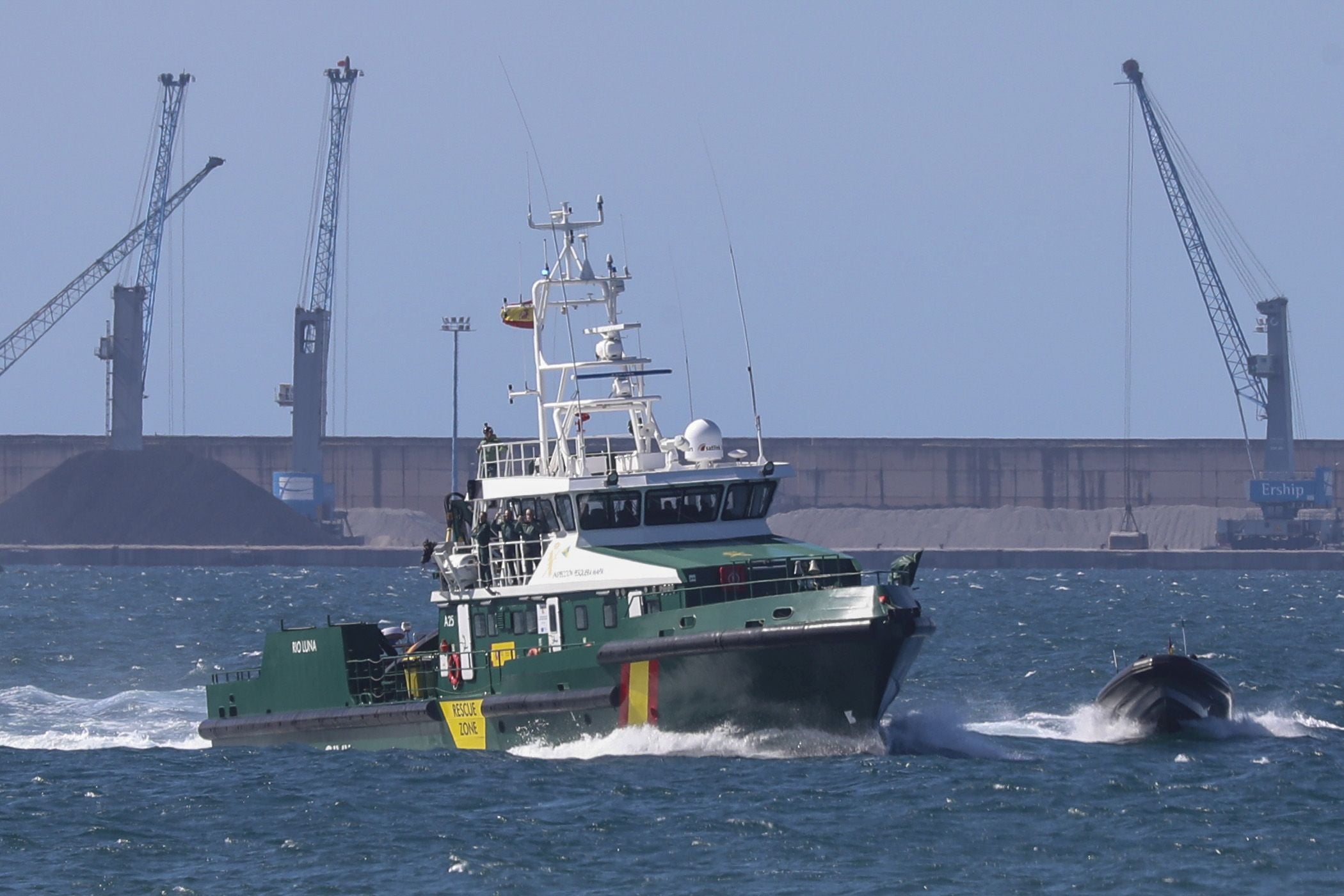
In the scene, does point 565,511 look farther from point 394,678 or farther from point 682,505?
point 394,678

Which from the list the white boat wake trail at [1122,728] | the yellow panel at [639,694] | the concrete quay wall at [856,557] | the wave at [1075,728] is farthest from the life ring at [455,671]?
the concrete quay wall at [856,557]

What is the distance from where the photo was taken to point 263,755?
3188cm

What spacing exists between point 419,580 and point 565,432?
7780 centimetres

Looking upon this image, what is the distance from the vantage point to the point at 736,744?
93.3ft

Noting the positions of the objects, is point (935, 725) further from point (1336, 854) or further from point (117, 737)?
point (117, 737)

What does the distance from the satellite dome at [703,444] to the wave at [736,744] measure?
4403mm

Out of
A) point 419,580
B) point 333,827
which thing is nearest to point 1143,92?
point 419,580

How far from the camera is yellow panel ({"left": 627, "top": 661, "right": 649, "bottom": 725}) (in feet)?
93.6

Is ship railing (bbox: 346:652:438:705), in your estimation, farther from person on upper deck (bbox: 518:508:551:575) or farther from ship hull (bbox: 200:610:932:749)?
person on upper deck (bbox: 518:508:551:575)

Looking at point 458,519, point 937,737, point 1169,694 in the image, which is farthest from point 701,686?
point 1169,694

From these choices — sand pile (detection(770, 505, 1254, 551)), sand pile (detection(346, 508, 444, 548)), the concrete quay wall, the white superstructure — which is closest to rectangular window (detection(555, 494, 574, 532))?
the white superstructure

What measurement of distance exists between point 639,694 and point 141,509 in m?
113

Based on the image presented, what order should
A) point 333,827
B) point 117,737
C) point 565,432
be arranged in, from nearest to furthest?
point 333,827
point 565,432
point 117,737

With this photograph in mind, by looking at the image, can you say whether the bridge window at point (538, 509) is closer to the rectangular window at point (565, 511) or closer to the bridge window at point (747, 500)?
the rectangular window at point (565, 511)
